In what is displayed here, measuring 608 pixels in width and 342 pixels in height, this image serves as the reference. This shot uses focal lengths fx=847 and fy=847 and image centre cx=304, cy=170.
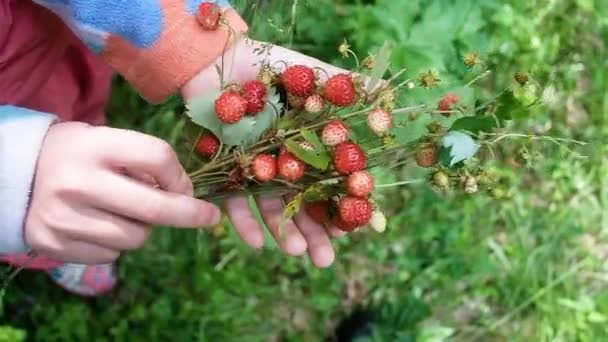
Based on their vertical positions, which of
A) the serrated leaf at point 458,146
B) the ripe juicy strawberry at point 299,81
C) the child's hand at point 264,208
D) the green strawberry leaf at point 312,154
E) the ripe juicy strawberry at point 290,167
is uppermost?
the ripe juicy strawberry at point 299,81

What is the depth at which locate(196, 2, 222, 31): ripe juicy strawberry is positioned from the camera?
765 mm

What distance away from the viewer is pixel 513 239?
1.52 meters

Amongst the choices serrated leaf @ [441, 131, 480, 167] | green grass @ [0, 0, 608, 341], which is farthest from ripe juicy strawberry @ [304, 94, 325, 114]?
green grass @ [0, 0, 608, 341]

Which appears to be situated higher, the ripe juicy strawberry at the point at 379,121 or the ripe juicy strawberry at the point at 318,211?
the ripe juicy strawberry at the point at 379,121

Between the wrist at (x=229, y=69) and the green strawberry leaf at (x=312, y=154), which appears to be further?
the wrist at (x=229, y=69)

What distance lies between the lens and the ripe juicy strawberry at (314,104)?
2.31 ft

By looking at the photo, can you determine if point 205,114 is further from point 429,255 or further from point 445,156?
point 429,255

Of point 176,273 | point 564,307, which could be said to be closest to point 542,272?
point 564,307

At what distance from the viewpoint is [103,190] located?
2.22ft

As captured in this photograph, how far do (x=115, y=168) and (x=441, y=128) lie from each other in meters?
0.27

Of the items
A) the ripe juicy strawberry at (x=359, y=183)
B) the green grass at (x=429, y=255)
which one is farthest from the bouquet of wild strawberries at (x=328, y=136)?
the green grass at (x=429, y=255)

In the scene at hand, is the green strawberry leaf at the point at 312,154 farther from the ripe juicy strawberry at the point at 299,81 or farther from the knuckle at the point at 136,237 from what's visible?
the knuckle at the point at 136,237

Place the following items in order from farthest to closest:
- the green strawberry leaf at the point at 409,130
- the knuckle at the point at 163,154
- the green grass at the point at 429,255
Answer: the green grass at the point at 429,255
the green strawberry leaf at the point at 409,130
the knuckle at the point at 163,154

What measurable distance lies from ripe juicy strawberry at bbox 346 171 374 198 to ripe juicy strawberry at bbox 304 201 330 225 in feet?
0.27
